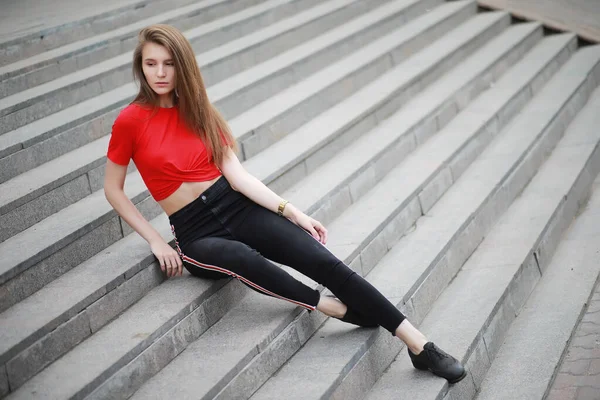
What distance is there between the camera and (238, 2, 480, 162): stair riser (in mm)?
5785

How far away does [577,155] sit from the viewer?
6.73 metres

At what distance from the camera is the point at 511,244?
5352mm

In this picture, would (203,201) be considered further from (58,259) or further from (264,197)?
(58,259)

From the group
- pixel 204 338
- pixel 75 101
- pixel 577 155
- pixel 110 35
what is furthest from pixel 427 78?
pixel 204 338

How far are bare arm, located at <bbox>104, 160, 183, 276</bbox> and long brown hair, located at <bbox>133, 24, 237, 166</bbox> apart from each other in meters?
0.38

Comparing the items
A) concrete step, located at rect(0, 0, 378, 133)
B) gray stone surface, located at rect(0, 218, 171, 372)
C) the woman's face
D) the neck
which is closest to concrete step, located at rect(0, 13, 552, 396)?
gray stone surface, located at rect(0, 218, 171, 372)

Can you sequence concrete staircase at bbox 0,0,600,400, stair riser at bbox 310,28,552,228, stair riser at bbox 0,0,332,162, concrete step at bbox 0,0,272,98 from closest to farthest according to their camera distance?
1. concrete staircase at bbox 0,0,600,400
2. stair riser at bbox 0,0,332,162
3. stair riser at bbox 310,28,552,228
4. concrete step at bbox 0,0,272,98

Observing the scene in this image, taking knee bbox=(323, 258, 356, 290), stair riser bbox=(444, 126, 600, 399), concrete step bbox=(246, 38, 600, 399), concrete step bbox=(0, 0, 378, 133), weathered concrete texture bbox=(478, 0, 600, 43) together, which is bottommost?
stair riser bbox=(444, 126, 600, 399)

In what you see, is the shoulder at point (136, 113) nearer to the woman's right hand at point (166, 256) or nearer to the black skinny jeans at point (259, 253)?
the black skinny jeans at point (259, 253)

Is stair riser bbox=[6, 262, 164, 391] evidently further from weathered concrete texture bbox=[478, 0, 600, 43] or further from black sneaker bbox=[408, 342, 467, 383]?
weathered concrete texture bbox=[478, 0, 600, 43]

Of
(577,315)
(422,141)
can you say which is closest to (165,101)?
(577,315)

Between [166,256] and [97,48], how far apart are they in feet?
9.88

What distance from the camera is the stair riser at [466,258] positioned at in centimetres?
403

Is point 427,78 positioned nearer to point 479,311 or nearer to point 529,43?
point 529,43
